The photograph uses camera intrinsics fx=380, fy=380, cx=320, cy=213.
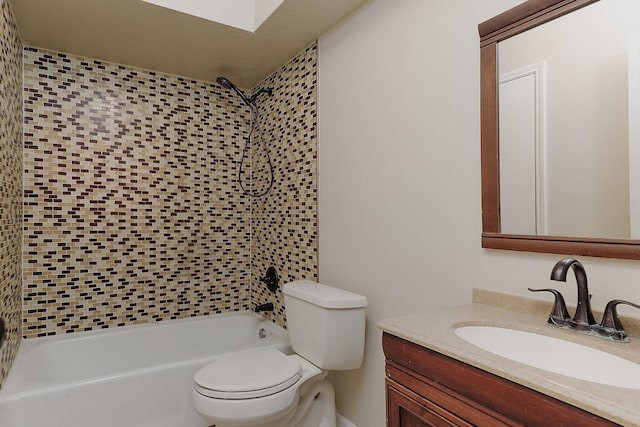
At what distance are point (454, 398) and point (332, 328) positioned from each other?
2.81 ft

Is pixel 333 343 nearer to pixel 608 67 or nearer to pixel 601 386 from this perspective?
pixel 601 386

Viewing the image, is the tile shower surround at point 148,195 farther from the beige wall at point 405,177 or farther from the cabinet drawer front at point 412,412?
the cabinet drawer front at point 412,412

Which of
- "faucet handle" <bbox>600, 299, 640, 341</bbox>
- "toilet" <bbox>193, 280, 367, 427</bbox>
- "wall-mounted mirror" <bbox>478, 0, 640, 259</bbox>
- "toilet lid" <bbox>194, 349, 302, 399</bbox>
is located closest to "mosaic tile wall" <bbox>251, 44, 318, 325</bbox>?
"toilet" <bbox>193, 280, 367, 427</bbox>

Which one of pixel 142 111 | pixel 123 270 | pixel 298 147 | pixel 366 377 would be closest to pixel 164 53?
pixel 142 111

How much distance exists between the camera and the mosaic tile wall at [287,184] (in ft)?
7.43

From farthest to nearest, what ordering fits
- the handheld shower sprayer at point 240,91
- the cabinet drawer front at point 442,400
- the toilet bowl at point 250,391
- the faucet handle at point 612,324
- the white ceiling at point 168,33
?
the handheld shower sprayer at point 240,91
the white ceiling at point 168,33
the toilet bowl at point 250,391
the faucet handle at point 612,324
the cabinet drawer front at point 442,400

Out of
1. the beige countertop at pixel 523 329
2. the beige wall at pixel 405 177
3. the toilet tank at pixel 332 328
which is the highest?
the beige wall at pixel 405 177

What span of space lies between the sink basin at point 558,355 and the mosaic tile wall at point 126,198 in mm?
2105

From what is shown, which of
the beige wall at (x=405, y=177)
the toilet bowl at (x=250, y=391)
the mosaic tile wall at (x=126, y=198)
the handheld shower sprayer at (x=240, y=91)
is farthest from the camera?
the handheld shower sprayer at (x=240, y=91)

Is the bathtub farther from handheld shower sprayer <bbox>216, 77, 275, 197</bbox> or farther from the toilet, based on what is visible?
handheld shower sprayer <bbox>216, 77, 275, 197</bbox>

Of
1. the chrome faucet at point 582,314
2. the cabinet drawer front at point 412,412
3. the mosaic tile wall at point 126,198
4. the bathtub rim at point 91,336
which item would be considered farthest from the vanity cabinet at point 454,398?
the mosaic tile wall at point 126,198

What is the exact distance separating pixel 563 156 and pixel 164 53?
7.28 ft

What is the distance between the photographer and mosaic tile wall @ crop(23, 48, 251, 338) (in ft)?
7.39

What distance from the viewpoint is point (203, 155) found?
9.04 ft
